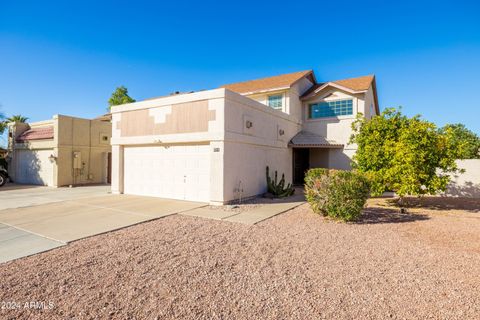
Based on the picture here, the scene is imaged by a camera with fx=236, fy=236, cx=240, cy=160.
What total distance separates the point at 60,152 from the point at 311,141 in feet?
60.1

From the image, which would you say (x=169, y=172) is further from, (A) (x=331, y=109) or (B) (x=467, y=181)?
(B) (x=467, y=181)

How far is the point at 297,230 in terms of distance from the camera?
7227 millimetres

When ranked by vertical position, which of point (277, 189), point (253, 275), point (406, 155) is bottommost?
point (253, 275)

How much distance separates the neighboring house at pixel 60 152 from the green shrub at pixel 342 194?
18.2m

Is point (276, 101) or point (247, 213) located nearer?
point (247, 213)

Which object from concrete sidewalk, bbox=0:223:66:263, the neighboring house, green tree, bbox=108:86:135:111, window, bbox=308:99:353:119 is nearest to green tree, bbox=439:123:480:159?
window, bbox=308:99:353:119

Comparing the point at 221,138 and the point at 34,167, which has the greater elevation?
the point at 221,138

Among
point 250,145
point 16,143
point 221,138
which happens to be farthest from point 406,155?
point 16,143

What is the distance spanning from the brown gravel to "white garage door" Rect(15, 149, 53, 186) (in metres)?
16.0

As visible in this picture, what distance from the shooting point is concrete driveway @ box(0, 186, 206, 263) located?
5.82 meters

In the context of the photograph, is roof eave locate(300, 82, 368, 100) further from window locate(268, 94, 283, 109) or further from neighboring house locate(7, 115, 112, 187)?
neighboring house locate(7, 115, 112, 187)

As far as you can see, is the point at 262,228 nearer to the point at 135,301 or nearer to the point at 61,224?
the point at 135,301

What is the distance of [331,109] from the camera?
59.0 feet

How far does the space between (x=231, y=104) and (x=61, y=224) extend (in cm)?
775
